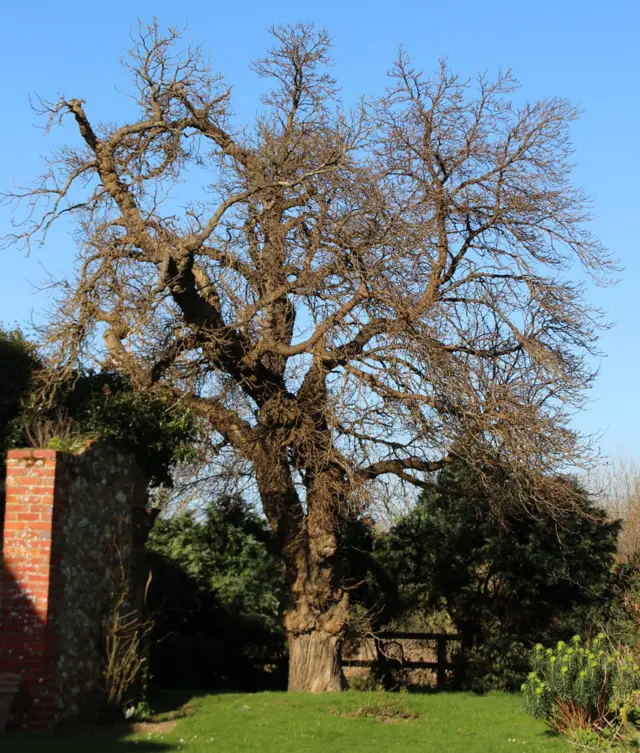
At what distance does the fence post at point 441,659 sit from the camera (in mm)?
18391

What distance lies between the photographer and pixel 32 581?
1090 centimetres

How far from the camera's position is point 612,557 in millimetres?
17953

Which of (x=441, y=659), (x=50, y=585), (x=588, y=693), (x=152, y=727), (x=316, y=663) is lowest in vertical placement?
(x=152, y=727)

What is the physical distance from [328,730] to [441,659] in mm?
7462

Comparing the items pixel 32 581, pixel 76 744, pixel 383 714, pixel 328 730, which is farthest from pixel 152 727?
pixel 383 714

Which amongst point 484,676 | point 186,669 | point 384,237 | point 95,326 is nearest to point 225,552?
point 186,669

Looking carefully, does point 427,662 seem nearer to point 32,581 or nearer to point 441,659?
point 441,659

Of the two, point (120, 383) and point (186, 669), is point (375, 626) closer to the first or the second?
point (186, 669)

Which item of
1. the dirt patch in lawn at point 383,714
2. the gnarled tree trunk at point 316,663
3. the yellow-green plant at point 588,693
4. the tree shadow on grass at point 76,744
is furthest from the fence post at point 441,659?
the tree shadow on grass at point 76,744

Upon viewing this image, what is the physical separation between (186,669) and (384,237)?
334 inches

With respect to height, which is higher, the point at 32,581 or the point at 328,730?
Answer: the point at 32,581

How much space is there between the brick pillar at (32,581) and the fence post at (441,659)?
9.39 metres

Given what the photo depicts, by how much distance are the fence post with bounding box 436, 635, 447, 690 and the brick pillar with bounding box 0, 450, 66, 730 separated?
30.8ft

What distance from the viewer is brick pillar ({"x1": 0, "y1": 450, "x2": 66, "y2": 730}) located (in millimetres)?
10711
